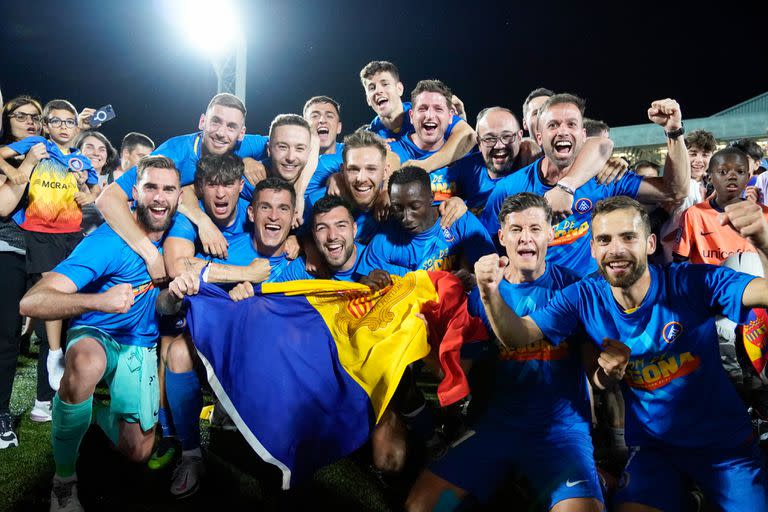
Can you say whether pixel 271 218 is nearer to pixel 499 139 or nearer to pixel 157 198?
pixel 157 198

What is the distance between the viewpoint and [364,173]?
4.00m

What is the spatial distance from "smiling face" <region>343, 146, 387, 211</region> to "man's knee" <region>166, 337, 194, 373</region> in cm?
163

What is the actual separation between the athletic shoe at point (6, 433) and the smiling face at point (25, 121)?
2.68 meters

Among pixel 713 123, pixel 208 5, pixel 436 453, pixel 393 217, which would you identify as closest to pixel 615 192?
pixel 393 217

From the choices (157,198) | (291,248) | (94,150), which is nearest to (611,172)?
(291,248)

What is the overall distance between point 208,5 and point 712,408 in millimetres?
12282

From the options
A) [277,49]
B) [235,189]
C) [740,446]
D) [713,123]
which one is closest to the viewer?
[740,446]

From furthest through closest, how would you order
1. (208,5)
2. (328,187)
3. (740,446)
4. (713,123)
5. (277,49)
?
(277,49)
(713,123)
(208,5)
(328,187)
(740,446)

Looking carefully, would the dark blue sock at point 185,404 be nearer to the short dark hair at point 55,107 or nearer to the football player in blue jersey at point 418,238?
the football player in blue jersey at point 418,238

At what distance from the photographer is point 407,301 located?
3211mm

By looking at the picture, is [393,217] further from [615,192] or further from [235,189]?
[615,192]

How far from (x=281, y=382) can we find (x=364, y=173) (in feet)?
5.64

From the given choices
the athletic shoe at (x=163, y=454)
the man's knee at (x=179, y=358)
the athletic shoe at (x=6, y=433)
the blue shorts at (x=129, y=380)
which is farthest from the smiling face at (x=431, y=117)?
the athletic shoe at (x=6, y=433)

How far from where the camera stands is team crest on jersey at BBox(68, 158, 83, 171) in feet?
16.7
